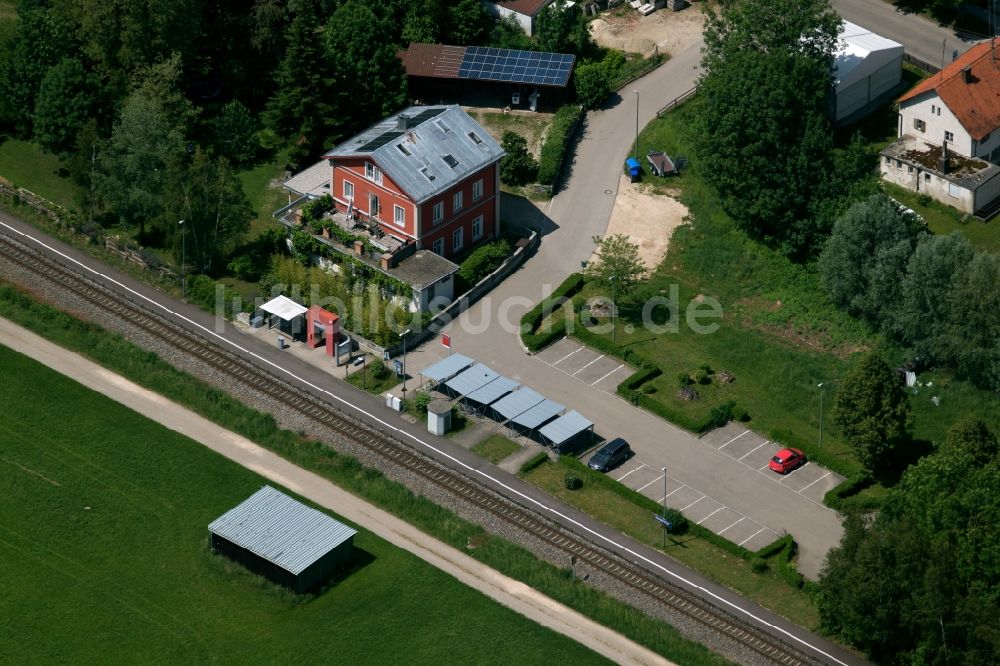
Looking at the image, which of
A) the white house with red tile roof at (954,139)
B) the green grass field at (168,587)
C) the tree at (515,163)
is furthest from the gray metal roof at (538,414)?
the white house with red tile roof at (954,139)

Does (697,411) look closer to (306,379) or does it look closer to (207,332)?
(306,379)

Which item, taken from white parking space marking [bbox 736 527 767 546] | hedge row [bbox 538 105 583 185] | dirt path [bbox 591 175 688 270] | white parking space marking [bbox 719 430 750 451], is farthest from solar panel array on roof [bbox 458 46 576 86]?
white parking space marking [bbox 736 527 767 546]

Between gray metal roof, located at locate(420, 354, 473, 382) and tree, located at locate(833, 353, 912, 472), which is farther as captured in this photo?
gray metal roof, located at locate(420, 354, 473, 382)

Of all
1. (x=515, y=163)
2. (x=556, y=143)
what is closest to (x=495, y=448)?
(x=515, y=163)

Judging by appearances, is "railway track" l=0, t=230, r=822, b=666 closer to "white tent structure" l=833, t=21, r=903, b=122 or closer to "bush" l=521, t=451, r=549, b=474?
"bush" l=521, t=451, r=549, b=474

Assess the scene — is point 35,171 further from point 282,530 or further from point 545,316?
point 282,530

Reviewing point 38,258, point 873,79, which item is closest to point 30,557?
point 38,258

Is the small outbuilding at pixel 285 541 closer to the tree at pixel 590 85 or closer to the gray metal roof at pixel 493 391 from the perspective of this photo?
the gray metal roof at pixel 493 391

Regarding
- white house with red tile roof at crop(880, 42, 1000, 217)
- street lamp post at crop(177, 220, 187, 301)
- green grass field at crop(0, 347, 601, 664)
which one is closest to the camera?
green grass field at crop(0, 347, 601, 664)
